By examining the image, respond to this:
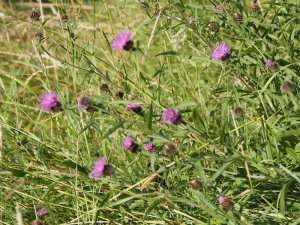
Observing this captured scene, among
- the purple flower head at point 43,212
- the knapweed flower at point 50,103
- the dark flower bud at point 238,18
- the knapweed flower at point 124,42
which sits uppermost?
the knapweed flower at point 124,42

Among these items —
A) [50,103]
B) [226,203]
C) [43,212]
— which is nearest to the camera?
[226,203]

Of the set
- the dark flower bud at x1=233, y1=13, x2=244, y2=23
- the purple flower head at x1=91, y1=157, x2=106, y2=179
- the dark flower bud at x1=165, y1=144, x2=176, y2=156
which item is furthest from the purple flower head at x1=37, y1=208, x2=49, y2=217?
the dark flower bud at x1=233, y1=13, x2=244, y2=23

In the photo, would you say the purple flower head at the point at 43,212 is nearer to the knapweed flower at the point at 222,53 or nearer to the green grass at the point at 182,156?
the green grass at the point at 182,156

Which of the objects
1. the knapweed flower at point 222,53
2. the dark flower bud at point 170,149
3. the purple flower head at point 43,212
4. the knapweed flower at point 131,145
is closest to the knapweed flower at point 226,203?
the dark flower bud at point 170,149

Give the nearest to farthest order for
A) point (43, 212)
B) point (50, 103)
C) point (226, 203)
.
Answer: point (226, 203)
point (50, 103)
point (43, 212)

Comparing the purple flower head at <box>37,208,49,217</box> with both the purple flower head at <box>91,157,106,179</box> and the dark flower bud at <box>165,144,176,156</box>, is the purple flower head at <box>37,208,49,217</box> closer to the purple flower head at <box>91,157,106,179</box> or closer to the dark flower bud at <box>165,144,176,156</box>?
the purple flower head at <box>91,157,106,179</box>

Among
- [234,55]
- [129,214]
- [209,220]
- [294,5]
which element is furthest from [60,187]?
[294,5]

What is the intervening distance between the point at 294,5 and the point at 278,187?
57cm

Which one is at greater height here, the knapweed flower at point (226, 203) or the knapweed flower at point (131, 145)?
the knapweed flower at point (131, 145)

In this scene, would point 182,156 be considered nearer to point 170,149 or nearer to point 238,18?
point 170,149

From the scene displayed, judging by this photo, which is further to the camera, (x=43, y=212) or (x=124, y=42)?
(x=43, y=212)

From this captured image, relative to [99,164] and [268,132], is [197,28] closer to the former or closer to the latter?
[268,132]

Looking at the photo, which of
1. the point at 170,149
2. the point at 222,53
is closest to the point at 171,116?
the point at 170,149

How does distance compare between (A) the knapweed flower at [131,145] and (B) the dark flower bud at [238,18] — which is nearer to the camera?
(A) the knapweed flower at [131,145]
